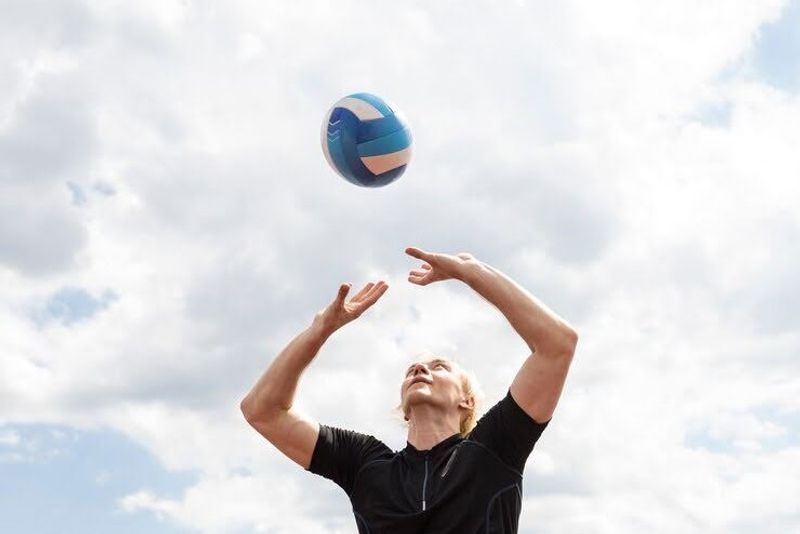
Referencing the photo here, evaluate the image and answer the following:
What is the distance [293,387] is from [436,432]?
3.70 ft

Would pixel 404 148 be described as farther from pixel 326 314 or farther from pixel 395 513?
pixel 395 513

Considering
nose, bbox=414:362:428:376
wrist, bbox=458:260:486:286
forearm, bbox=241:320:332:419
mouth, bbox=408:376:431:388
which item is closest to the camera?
wrist, bbox=458:260:486:286

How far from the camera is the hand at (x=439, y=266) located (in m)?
6.12

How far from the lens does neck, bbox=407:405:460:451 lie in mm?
6648

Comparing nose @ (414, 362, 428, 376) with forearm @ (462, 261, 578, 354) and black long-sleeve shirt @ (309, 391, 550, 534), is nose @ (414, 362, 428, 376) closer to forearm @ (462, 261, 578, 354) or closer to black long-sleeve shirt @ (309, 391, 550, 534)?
black long-sleeve shirt @ (309, 391, 550, 534)

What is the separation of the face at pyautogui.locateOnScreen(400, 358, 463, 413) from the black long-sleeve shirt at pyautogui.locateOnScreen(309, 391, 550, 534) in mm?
429

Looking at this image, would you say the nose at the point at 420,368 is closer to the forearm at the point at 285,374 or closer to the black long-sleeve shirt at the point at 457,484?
the black long-sleeve shirt at the point at 457,484

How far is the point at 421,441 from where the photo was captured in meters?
6.65

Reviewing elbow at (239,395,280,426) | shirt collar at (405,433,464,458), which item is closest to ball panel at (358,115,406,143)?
elbow at (239,395,280,426)

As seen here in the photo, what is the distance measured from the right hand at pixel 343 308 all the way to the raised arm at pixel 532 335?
66 cm

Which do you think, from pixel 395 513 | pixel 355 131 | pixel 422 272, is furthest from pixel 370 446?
pixel 355 131

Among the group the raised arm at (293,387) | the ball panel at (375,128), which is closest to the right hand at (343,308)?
the raised arm at (293,387)

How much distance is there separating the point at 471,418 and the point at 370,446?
3.22ft

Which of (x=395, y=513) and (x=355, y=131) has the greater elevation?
(x=355, y=131)
